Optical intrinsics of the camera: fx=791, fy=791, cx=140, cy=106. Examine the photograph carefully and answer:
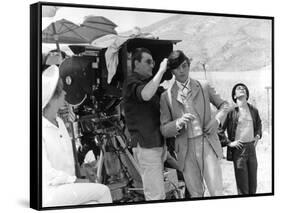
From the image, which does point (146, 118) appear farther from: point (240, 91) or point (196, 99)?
point (240, 91)

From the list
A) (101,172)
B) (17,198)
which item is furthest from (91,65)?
(17,198)

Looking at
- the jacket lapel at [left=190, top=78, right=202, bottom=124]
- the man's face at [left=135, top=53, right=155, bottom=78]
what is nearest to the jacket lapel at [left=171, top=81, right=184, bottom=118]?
the jacket lapel at [left=190, top=78, right=202, bottom=124]

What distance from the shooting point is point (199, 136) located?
776 centimetres

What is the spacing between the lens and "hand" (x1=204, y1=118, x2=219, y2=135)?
25.6 feet

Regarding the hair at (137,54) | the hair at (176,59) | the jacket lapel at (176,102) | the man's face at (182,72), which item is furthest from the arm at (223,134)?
the hair at (137,54)

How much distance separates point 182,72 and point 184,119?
46 cm

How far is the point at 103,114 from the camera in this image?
288 inches

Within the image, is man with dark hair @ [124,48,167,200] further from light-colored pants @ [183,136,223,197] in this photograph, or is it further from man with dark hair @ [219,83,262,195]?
man with dark hair @ [219,83,262,195]

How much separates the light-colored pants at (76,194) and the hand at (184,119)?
0.96 metres

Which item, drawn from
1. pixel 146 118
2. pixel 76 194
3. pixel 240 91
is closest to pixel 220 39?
pixel 240 91

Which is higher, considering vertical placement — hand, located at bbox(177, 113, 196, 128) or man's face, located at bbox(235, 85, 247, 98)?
man's face, located at bbox(235, 85, 247, 98)

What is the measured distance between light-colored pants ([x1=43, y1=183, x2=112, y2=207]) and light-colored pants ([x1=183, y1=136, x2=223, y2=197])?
2.85ft

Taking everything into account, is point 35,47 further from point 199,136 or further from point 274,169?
point 274,169

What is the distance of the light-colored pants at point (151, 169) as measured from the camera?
748cm
